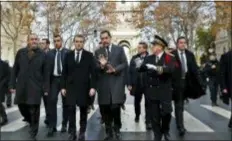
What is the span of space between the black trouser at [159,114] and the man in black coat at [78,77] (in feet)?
4.05

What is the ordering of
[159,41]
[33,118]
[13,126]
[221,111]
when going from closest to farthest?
1. [159,41]
2. [33,118]
3. [13,126]
4. [221,111]

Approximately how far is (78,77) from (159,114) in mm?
1657

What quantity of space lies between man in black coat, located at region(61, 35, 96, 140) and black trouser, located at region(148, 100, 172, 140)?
48.5 inches

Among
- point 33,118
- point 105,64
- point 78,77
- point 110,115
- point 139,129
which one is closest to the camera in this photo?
point 78,77

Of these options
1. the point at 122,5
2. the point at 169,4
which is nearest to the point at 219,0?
the point at 169,4

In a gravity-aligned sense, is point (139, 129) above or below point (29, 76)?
below

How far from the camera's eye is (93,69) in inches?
323

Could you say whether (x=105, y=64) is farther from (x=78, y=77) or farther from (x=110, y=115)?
(x=110, y=115)

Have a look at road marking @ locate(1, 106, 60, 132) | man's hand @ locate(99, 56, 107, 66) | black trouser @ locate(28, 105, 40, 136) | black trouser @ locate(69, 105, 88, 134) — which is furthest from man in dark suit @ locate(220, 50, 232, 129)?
road marking @ locate(1, 106, 60, 132)

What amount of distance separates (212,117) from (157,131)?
5364 mm

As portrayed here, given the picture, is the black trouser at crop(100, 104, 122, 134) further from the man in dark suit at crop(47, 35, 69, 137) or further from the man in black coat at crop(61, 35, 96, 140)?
the man in dark suit at crop(47, 35, 69, 137)

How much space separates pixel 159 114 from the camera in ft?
24.9

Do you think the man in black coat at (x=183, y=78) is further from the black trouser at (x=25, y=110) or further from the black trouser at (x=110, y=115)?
the black trouser at (x=25, y=110)

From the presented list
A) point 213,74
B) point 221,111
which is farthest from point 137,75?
point 213,74
